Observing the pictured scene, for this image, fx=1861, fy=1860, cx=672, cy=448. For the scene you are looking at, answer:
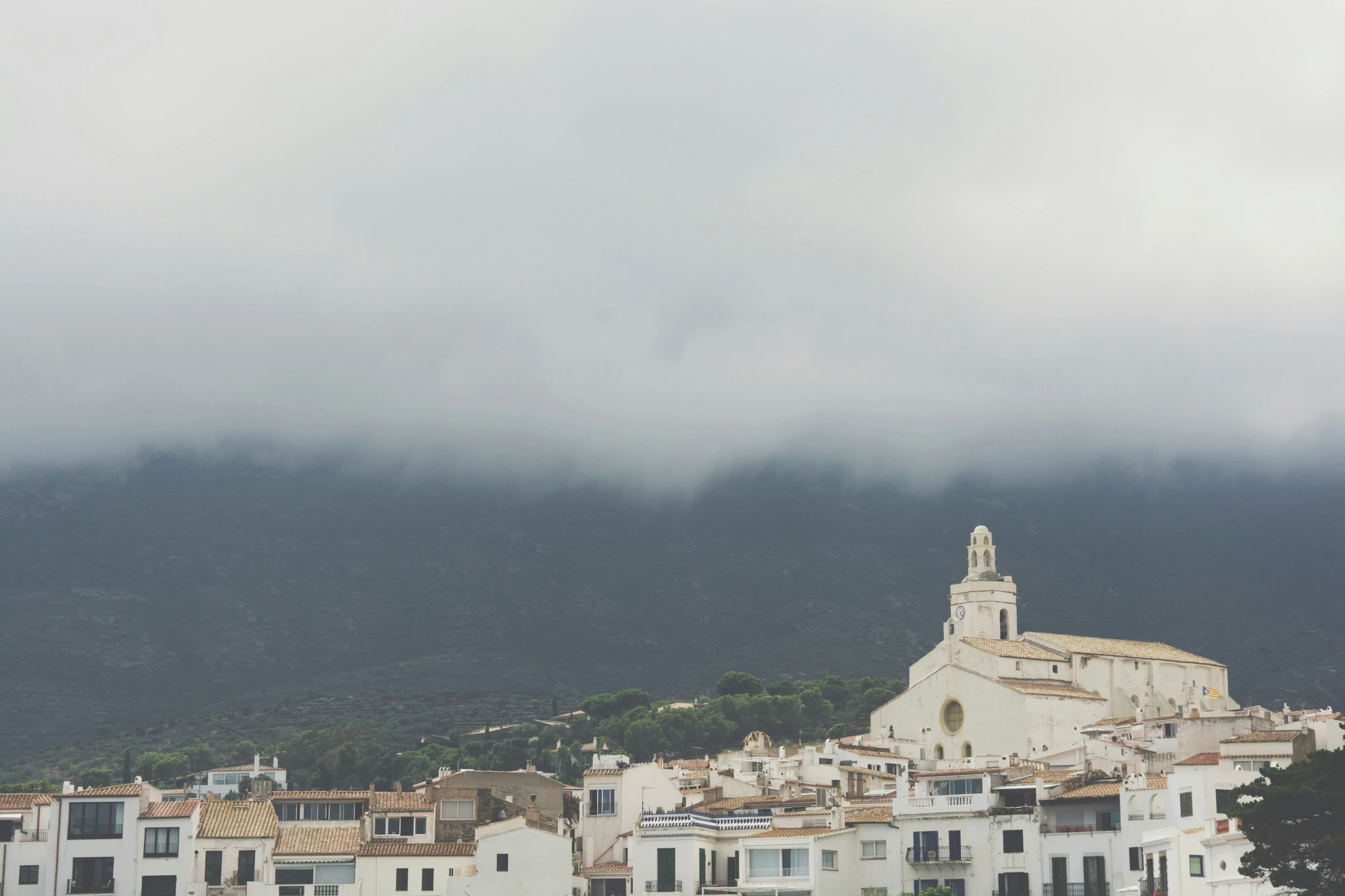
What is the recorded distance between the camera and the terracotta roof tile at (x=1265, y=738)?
62.2 metres

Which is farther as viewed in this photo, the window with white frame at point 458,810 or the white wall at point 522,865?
the window with white frame at point 458,810

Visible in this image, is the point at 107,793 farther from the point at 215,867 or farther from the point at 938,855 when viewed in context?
the point at 938,855

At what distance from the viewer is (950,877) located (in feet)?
226

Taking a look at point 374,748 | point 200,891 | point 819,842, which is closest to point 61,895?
point 200,891

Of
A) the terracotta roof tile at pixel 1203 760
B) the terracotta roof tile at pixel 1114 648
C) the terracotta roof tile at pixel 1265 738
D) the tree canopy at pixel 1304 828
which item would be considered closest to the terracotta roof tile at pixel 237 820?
the terracotta roof tile at pixel 1203 760

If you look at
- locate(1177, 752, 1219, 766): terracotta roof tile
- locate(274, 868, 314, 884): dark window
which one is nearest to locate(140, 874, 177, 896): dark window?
locate(274, 868, 314, 884): dark window

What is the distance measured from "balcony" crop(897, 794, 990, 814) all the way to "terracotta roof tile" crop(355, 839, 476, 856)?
660 inches

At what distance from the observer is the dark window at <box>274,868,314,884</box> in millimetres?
70875

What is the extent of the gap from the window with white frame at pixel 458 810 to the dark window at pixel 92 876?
43.1 ft

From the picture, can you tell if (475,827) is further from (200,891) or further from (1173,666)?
(1173,666)

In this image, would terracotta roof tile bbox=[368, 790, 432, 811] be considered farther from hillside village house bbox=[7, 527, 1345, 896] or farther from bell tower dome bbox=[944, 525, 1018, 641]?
bell tower dome bbox=[944, 525, 1018, 641]

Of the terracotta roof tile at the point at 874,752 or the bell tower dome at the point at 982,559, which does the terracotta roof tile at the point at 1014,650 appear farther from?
the terracotta roof tile at the point at 874,752

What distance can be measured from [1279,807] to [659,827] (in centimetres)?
2610

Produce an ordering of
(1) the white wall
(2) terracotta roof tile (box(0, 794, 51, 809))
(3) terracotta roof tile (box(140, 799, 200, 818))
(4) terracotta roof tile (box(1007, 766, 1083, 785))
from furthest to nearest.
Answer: (2) terracotta roof tile (box(0, 794, 51, 809)), (4) terracotta roof tile (box(1007, 766, 1083, 785)), (3) terracotta roof tile (box(140, 799, 200, 818)), (1) the white wall
